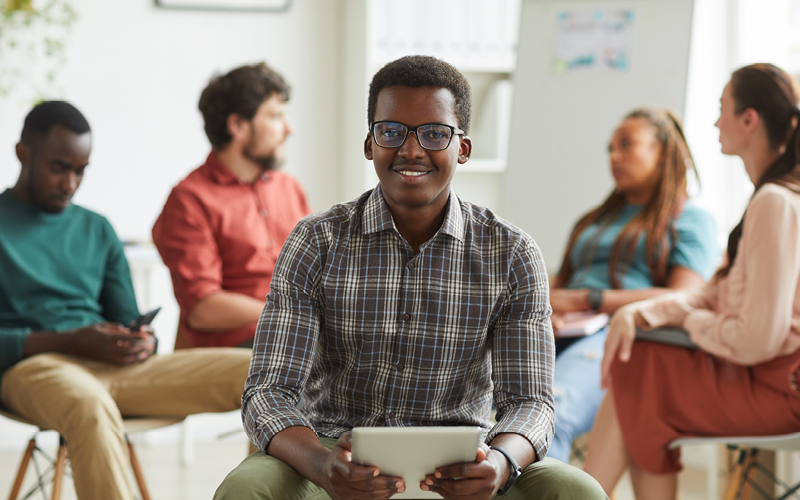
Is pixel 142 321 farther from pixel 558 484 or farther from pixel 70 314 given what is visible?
pixel 558 484

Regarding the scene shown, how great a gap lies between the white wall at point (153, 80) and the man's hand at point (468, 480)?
7.98 feet

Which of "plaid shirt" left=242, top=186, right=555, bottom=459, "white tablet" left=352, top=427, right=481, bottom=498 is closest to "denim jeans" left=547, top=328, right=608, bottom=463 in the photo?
"plaid shirt" left=242, top=186, right=555, bottom=459

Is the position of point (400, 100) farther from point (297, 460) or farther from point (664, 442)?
point (664, 442)

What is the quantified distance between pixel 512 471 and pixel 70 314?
139 cm

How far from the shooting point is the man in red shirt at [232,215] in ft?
7.52

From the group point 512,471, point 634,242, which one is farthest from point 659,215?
point 512,471

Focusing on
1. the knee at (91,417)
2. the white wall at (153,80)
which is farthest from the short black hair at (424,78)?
the white wall at (153,80)

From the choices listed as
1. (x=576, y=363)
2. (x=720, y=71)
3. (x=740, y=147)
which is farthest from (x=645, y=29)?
(x=576, y=363)

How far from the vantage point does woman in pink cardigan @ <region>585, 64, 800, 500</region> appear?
5.75 ft

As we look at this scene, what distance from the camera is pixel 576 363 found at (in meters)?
2.24

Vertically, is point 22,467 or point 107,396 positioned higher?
point 107,396

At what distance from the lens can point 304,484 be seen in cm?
125

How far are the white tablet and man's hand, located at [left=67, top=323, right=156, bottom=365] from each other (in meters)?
1.10

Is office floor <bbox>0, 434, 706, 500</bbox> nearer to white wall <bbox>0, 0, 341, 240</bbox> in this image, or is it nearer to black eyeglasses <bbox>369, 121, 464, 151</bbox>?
white wall <bbox>0, 0, 341, 240</bbox>
